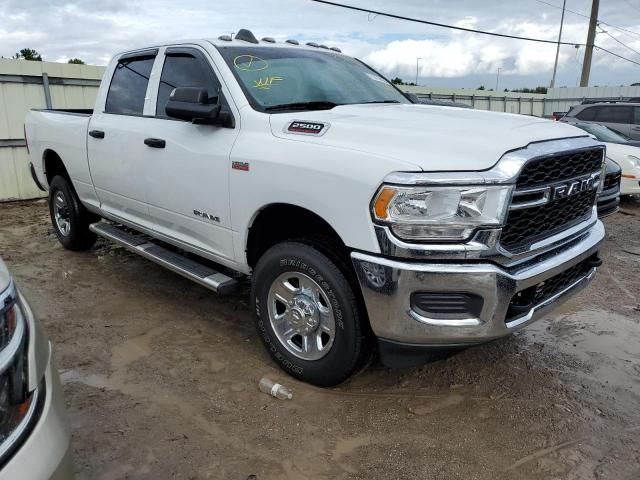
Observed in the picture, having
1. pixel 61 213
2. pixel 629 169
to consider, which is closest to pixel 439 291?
pixel 61 213

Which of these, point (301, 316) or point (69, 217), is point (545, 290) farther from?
point (69, 217)

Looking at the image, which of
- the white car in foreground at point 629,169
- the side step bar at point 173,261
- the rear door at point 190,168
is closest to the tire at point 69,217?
the side step bar at point 173,261

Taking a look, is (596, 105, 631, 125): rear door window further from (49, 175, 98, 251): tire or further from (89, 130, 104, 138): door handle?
(89, 130, 104, 138): door handle

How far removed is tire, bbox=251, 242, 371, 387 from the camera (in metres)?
2.89

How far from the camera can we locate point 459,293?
100 inches

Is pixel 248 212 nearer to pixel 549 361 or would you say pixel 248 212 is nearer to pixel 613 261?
pixel 549 361

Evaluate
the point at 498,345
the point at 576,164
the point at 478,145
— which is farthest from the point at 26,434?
the point at 498,345

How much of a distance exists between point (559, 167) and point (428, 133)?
725 mm

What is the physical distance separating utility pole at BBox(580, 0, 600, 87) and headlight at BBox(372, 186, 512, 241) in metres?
30.1

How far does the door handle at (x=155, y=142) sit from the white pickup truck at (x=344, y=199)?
0.02 metres

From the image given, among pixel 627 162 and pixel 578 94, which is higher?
pixel 578 94

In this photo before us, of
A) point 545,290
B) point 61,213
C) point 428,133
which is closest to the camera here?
point 428,133

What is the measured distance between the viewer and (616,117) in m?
12.9

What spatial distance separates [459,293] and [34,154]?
545 cm
